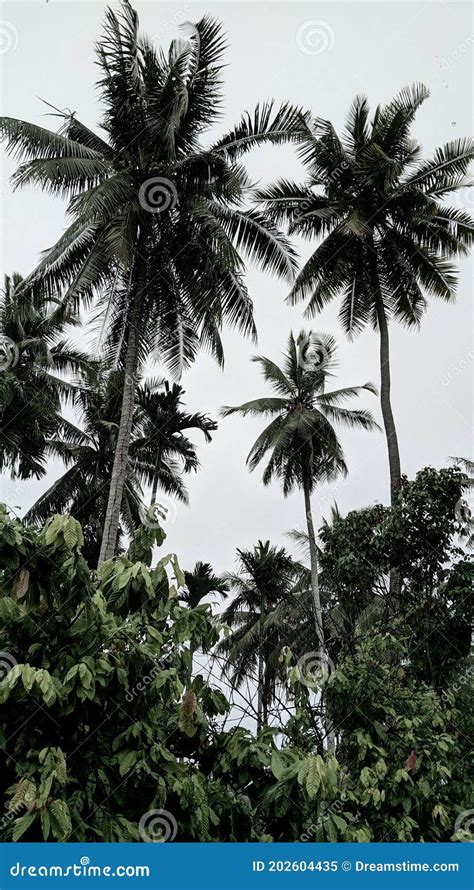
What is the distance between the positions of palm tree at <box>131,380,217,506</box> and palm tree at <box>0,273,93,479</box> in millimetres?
2024

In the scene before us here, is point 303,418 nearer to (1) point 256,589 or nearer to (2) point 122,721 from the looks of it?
(1) point 256,589

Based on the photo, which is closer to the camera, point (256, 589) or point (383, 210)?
point (383, 210)

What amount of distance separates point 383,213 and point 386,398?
13.7ft

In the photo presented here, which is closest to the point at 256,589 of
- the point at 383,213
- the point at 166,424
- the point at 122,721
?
the point at 166,424

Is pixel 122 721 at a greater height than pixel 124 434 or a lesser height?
lesser

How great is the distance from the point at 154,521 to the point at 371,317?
46.1 feet

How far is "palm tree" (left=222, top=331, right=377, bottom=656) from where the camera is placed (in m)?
22.9

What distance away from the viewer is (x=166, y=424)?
19969 millimetres

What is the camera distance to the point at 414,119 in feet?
54.5

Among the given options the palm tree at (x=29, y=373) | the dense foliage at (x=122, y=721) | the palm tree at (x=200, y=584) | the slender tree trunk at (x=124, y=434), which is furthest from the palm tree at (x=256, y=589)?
the dense foliage at (x=122, y=721)

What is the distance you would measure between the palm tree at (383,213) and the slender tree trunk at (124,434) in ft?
14.7

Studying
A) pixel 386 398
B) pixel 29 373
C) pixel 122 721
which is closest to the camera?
pixel 122 721

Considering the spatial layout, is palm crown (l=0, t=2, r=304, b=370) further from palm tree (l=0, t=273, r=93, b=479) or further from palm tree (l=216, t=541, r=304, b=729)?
palm tree (l=216, t=541, r=304, b=729)

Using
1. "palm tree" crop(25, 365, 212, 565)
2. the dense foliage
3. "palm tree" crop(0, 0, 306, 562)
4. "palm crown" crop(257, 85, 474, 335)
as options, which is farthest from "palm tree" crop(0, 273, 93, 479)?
the dense foliage
